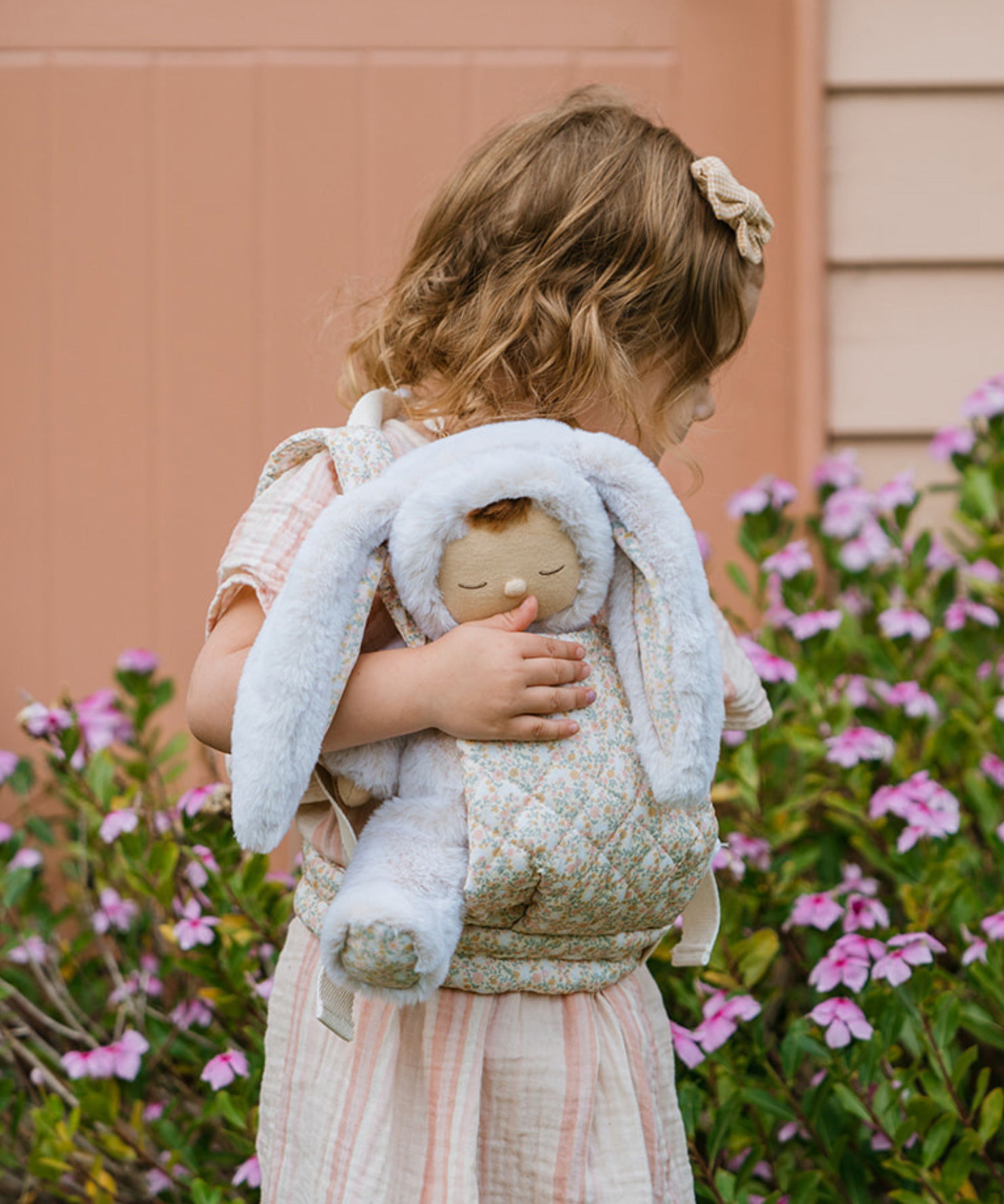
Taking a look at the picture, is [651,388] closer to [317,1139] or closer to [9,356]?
[317,1139]

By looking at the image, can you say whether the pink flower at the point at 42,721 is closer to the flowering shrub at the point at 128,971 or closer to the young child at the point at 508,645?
the flowering shrub at the point at 128,971

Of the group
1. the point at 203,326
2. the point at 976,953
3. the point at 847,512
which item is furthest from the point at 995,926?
the point at 203,326

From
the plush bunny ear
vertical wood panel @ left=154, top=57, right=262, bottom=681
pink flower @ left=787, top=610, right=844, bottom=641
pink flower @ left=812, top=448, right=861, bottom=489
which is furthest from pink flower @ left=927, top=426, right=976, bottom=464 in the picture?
the plush bunny ear

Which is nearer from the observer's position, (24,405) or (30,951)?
(30,951)

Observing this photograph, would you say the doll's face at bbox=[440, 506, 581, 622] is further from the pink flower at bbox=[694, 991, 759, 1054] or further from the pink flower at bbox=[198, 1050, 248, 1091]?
the pink flower at bbox=[198, 1050, 248, 1091]

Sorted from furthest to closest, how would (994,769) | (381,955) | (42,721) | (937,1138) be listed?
(994,769)
(42,721)
(937,1138)
(381,955)

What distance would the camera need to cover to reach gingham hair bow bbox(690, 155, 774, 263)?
3.84ft

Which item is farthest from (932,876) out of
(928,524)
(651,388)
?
(651,388)

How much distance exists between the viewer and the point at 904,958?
1.51m

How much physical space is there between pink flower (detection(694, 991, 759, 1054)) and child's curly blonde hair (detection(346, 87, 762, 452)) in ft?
2.70

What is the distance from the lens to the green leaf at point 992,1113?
1530 millimetres

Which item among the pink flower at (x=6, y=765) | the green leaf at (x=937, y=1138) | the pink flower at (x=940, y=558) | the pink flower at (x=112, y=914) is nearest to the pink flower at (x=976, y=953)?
the green leaf at (x=937, y=1138)

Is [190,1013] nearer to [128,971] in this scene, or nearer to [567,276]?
[128,971]

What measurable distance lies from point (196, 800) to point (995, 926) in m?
1.12
